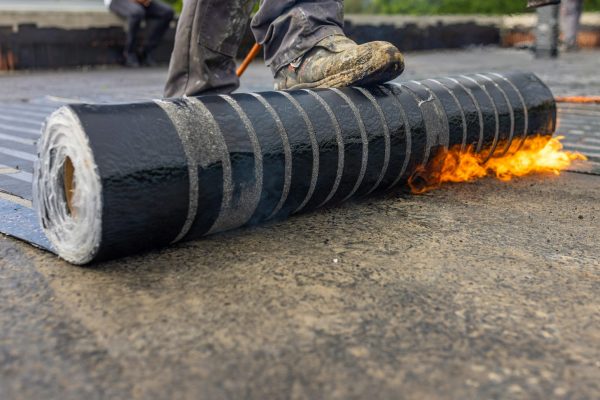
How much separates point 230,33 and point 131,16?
8.03 meters

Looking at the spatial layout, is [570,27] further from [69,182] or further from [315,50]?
[69,182]

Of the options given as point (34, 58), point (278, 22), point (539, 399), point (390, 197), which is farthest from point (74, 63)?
point (539, 399)

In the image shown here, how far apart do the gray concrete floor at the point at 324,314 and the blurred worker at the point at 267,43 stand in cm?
86

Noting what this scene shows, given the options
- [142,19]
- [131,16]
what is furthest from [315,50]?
[142,19]

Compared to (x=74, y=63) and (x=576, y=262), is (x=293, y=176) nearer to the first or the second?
(x=576, y=262)

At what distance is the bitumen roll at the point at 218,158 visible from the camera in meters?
1.98

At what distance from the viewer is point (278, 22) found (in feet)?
10.9

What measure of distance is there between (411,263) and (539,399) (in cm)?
78

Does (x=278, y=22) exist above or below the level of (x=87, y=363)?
above

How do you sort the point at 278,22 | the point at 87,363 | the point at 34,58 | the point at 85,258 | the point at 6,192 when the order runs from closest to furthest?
the point at 87,363 → the point at 85,258 → the point at 6,192 → the point at 278,22 → the point at 34,58

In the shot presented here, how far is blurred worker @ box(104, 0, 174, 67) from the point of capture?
10898 millimetres

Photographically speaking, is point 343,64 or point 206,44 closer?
point 343,64

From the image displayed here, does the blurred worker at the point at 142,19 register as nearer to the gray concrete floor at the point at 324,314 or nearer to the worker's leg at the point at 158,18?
the worker's leg at the point at 158,18

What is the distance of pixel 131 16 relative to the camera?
10828mm
